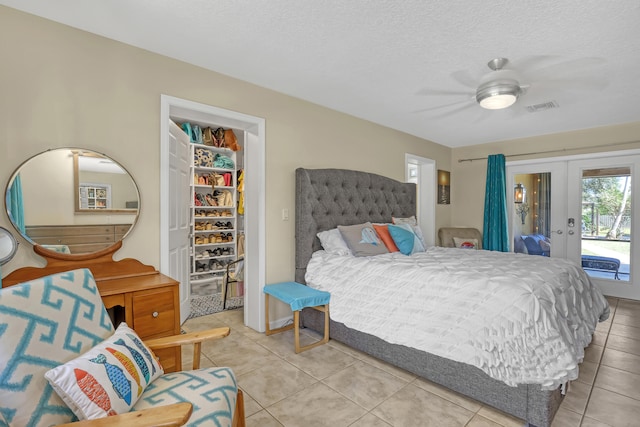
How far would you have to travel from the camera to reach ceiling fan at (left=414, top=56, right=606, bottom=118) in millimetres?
2342

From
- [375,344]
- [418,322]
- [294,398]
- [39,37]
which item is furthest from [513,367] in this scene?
[39,37]

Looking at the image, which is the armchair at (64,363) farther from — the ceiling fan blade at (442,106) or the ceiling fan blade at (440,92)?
the ceiling fan blade at (442,106)

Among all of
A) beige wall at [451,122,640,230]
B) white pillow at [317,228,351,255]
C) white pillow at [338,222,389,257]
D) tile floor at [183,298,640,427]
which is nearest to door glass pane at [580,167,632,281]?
beige wall at [451,122,640,230]

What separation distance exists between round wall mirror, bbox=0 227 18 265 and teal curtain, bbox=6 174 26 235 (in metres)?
0.07

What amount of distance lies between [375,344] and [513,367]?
960 millimetres

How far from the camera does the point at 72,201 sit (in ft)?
6.35

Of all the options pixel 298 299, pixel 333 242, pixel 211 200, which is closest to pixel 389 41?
pixel 333 242

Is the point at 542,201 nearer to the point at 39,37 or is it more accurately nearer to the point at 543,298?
the point at 543,298

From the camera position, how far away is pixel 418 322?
209 cm

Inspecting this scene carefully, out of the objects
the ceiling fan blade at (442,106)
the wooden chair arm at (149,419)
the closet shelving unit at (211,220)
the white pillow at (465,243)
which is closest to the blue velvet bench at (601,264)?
the white pillow at (465,243)

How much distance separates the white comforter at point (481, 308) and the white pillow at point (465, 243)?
2110 millimetres

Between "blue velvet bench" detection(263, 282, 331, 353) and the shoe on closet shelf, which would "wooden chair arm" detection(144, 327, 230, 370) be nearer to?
"blue velvet bench" detection(263, 282, 331, 353)

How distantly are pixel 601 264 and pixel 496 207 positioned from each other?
150cm

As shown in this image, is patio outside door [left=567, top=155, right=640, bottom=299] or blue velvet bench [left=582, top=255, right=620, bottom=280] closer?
patio outside door [left=567, top=155, right=640, bottom=299]
